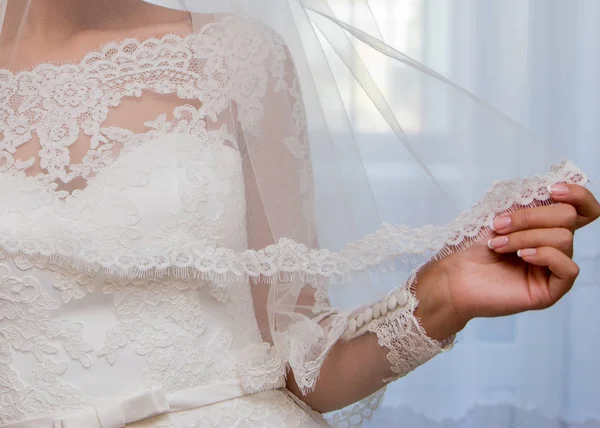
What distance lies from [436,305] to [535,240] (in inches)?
5.9

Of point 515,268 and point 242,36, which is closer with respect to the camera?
point 515,268

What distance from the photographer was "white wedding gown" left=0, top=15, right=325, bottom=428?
1018 millimetres

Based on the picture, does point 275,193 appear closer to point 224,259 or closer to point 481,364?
point 224,259

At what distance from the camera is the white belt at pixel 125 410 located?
1017 mm

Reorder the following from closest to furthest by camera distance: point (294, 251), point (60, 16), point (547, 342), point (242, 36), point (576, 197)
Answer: point (576, 197) < point (294, 251) < point (242, 36) < point (60, 16) < point (547, 342)

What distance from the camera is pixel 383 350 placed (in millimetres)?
1019

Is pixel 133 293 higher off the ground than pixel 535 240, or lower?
lower

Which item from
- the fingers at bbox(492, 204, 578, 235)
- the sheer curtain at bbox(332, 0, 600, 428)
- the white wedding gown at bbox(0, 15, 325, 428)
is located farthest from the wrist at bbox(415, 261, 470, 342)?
the sheer curtain at bbox(332, 0, 600, 428)

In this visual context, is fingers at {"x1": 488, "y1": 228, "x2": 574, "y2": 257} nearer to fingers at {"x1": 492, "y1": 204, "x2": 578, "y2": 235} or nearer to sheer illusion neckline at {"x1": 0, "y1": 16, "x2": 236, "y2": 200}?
fingers at {"x1": 492, "y1": 204, "x2": 578, "y2": 235}

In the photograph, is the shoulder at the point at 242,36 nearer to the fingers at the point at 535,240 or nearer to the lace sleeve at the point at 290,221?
the lace sleeve at the point at 290,221

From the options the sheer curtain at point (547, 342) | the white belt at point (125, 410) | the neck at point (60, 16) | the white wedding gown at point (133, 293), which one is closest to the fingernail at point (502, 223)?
the white wedding gown at point (133, 293)

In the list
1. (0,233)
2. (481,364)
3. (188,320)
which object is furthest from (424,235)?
(481,364)

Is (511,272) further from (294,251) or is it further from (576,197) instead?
(294,251)

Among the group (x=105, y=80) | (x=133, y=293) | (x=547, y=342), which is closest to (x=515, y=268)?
(x=133, y=293)
